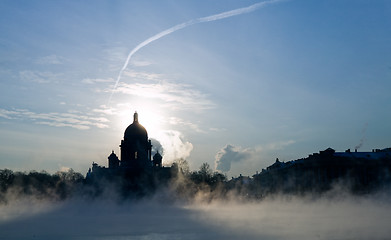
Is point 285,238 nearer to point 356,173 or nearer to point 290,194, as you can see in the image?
point 356,173

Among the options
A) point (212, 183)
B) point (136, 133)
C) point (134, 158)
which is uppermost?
point (136, 133)

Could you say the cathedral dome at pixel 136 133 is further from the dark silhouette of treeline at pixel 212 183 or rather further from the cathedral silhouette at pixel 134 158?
the dark silhouette of treeline at pixel 212 183

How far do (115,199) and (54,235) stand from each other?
248 feet

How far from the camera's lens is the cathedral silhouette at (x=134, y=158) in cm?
12581

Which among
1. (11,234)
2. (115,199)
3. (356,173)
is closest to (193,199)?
(115,199)

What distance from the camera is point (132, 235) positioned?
5056 cm

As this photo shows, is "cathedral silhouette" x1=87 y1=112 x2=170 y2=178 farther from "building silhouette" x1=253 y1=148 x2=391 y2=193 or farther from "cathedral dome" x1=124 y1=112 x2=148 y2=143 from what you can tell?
"building silhouette" x1=253 y1=148 x2=391 y2=193

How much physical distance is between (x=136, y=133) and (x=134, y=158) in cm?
731

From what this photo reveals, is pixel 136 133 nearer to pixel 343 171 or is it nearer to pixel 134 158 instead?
pixel 134 158

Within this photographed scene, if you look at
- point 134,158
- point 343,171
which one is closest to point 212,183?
point 134,158

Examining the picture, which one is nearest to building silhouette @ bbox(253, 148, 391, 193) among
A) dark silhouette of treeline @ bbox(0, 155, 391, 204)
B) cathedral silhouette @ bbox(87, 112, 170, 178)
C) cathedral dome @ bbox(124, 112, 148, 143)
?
dark silhouette of treeline @ bbox(0, 155, 391, 204)

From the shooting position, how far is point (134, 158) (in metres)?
127

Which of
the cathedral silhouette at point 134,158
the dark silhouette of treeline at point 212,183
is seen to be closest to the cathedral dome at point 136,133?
the cathedral silhouette at point 134,158

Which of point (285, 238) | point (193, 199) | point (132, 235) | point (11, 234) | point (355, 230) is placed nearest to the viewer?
point (285, 238)
